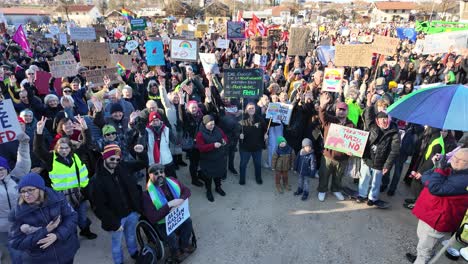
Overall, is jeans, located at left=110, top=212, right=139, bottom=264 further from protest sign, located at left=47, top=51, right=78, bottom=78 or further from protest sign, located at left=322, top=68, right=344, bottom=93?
protest sign, located at left=47, top=51, right=78, bottom=78

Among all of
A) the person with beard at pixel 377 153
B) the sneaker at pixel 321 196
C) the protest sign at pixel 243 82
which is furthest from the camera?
the protest sign at pixel 243 82

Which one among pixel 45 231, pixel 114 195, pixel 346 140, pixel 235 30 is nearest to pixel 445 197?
pixel 346 140

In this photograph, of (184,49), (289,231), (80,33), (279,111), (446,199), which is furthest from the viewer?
(80,33)

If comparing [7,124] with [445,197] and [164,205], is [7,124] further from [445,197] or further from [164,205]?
[445,197]

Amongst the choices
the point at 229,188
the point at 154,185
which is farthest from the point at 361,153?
the point at 154,185

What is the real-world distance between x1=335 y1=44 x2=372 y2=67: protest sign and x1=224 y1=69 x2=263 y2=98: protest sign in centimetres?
378

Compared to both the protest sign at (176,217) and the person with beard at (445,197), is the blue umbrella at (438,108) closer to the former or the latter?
the person with beard at (445,197)

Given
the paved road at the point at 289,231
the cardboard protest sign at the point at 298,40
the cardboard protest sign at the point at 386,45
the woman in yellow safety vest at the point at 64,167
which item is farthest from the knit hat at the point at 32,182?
the cardboard protest sign at the point at 386,45

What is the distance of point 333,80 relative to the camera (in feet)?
24.4

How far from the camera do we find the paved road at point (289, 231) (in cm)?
450

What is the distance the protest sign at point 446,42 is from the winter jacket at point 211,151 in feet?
38.1

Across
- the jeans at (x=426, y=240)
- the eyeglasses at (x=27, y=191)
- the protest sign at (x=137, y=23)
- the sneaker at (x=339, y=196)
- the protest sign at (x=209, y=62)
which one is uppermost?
the protest sign at (x=137, y=23)

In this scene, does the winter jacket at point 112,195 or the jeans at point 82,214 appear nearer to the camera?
the winter jacket at point 112,195

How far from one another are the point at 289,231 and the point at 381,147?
2.22 metres
